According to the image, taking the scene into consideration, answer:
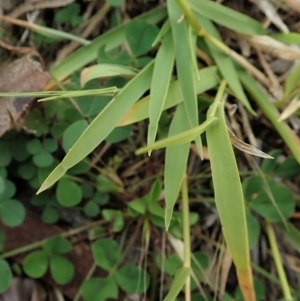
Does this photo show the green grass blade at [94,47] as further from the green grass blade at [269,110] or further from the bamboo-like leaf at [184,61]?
the green grass blade at [269,110]

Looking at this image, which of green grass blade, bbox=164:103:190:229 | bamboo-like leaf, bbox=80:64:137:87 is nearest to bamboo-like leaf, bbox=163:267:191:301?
green grass blade, bbox=164:103:190:229

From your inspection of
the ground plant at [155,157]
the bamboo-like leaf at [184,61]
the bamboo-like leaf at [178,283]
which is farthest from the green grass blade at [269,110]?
the bamboo-like leaf at [178,283]

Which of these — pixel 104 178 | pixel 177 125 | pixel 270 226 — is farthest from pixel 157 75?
pixel 270 226

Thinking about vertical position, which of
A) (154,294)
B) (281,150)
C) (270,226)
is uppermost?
(281,150)

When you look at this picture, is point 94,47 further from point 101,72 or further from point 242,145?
point 242,145

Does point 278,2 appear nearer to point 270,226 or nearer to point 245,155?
point 245,155

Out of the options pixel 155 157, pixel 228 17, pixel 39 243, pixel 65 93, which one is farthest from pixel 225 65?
pixel 39 243
